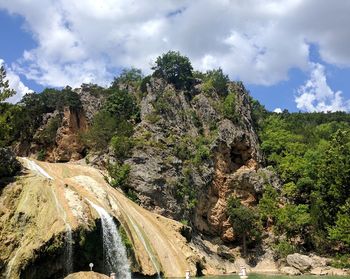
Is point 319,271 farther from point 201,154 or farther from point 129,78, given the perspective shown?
point 129,78

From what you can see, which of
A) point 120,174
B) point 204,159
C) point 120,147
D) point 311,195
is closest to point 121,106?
point 120,147

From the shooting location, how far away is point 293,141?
82188mm

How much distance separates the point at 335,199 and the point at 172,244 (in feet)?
89.4

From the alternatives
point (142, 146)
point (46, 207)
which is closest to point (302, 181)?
point (142, 146)

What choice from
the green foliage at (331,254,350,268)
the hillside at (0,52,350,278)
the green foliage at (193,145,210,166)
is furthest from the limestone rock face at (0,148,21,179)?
the green foliage at (331,254,350,268)

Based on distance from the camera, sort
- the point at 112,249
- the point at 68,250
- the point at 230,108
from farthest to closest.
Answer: the point at 230,108
the point at 112,249
the point at 68,250

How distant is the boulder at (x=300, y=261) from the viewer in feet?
177

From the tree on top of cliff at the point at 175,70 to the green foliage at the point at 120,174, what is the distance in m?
25.8

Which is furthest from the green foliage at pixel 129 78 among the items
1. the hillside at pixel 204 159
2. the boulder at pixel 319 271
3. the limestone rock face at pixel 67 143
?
the boulder at pixel 319 271

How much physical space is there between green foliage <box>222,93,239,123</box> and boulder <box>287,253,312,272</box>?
25219mm

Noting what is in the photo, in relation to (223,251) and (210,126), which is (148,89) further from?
(223,251)

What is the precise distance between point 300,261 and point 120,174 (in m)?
23.5

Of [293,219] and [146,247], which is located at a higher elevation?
[293,219]

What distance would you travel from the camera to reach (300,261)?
54.9 m
